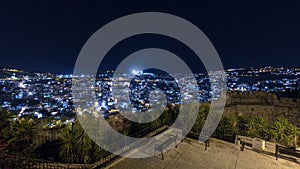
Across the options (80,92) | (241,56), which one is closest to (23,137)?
(80,92)

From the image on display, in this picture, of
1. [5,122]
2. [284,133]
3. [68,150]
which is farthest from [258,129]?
[5,122]

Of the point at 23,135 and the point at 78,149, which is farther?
the point at 23,135

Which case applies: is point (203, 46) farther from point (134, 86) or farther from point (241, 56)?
point (241, 56)

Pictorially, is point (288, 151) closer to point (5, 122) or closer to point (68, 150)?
point (68, 150)

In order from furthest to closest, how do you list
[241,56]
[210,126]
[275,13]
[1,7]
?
[241,56] → [1,7] → [275,13] → [210,126]

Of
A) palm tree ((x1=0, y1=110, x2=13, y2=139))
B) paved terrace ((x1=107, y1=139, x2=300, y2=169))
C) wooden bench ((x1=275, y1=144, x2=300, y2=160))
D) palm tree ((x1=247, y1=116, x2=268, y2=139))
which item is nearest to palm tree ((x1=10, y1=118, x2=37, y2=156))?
palm tree ((x1=0, y1=110, x2=13, y2=139))

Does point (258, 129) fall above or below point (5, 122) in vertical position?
below

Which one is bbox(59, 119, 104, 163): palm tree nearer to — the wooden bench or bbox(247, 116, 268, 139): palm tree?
the wooden bench

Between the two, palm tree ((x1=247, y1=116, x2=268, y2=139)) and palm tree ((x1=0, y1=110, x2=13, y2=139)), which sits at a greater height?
palm tree ((x1=0, y1=110, x2=13, y2=139))

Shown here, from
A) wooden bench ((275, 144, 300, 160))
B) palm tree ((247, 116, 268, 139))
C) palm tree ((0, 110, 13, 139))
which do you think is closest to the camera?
palm tree ((0, 110, 13, 139))
